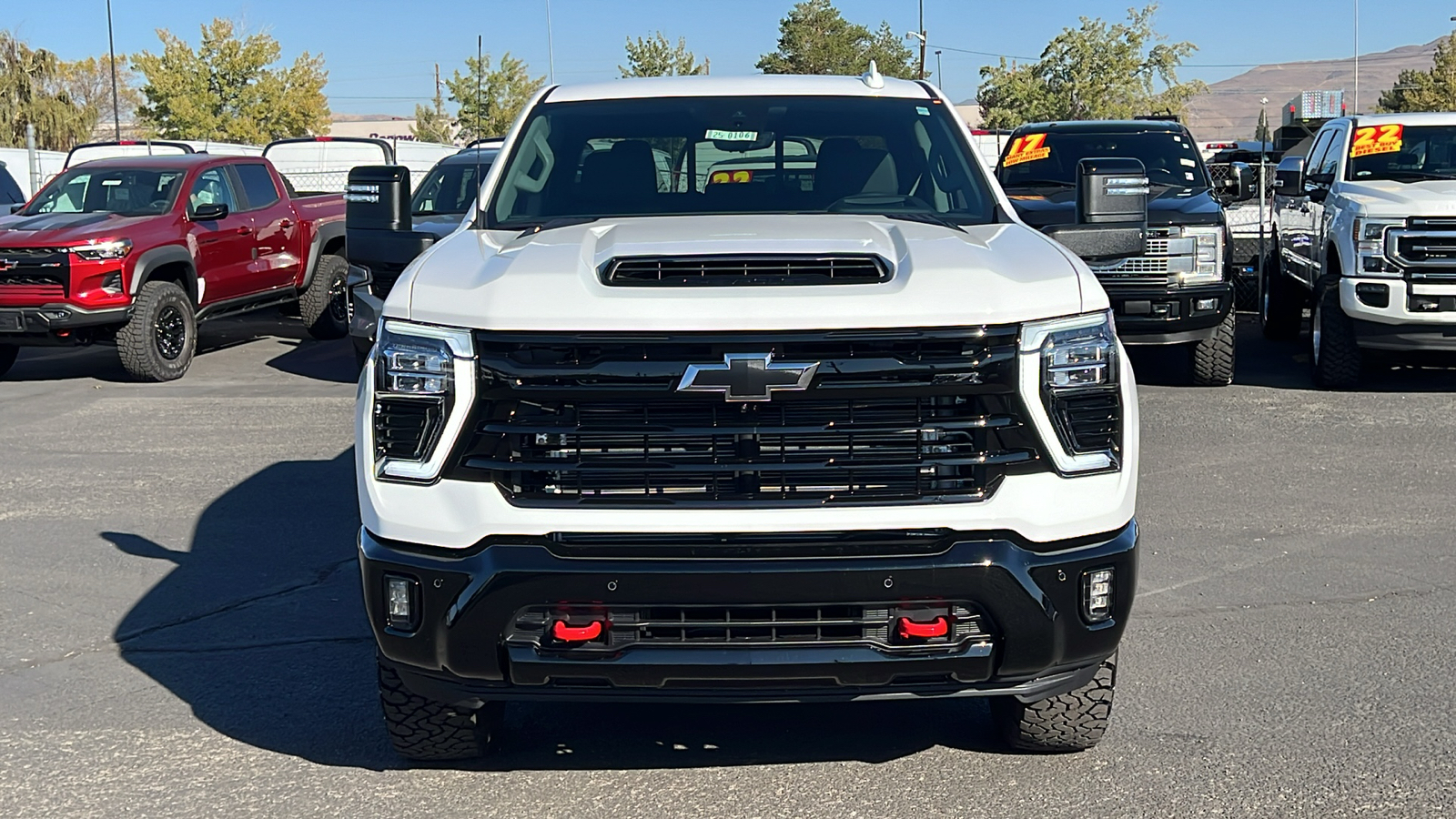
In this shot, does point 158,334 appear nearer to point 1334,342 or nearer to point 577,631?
point 1334,342

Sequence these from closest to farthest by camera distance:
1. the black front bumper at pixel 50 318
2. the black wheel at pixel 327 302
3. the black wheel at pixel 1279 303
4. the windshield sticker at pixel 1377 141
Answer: the windshield sticker at pixel 1377 141
the black front bumper at pixel 50 318
the black wheel at pixel 1279 303
the black wheel at pixel 327 302

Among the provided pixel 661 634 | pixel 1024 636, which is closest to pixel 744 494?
pixel 661 634

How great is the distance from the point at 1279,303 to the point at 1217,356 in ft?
9.92

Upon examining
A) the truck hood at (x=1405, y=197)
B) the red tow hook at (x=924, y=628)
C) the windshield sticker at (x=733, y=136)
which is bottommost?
the red tow hook at (x=924, y=628)

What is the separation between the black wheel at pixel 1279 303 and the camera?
13828 millimetres

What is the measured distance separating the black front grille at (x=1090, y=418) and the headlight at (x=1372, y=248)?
7.73 meters

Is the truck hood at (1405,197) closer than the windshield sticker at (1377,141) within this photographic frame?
Yes

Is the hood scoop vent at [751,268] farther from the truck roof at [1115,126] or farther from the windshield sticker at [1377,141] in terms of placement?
the truck roof at [1115,126]

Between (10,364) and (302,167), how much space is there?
15.2 m

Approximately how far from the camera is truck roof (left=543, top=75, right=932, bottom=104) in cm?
564

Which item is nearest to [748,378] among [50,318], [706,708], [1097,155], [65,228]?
[706,708]

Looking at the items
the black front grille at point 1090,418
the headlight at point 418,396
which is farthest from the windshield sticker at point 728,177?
the black front grille at point 1090,418

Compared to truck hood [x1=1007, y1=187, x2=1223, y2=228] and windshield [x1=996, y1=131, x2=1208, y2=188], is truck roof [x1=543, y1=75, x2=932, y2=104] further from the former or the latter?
windshield [x1=996, y1=131, x2=1208, y2=188]

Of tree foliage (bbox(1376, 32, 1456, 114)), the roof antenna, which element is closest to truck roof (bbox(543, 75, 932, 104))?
the roof antenna
